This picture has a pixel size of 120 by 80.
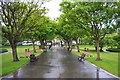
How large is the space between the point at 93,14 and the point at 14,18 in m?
9.36

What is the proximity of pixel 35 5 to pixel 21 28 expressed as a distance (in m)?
3.39

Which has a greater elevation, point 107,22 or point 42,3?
point 42,3

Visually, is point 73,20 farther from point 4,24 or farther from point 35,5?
→ point 4,24

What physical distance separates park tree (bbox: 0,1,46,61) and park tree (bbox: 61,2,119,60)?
4.20 metres

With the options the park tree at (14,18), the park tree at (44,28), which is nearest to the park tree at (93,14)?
the park tree at (14,18)

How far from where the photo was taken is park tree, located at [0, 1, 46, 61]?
26.0m

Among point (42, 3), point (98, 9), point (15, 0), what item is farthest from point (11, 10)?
point (98, 9)

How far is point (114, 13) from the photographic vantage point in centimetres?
2491

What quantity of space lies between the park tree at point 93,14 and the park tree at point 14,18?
13.8 feet

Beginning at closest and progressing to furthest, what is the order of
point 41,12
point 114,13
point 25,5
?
point 114,13 → point 25,5 → point 41,12

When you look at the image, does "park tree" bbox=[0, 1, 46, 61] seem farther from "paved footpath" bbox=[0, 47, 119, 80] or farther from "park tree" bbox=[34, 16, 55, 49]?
"paved footpath" bbox=[0, 47, 119, 80]

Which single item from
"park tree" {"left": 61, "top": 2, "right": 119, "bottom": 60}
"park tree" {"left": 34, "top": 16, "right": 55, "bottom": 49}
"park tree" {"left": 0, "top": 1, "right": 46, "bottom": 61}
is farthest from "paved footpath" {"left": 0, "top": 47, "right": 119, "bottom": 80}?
"park tree" {"left": 34, "top": 16, "right": 55, "bottom": 49}

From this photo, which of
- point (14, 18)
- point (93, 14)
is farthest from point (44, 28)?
point (93, 14)

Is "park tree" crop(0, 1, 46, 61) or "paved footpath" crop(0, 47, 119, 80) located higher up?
"park tree" crop(0, 1, 46, 61)
